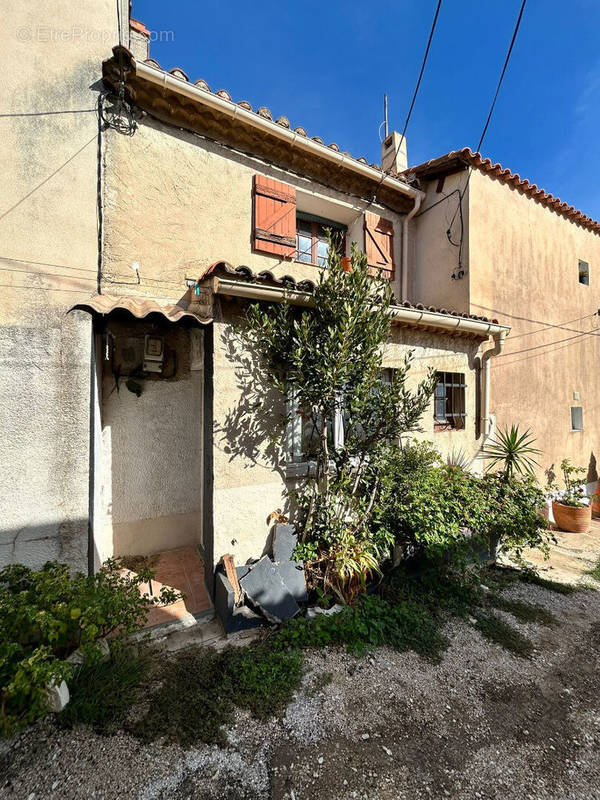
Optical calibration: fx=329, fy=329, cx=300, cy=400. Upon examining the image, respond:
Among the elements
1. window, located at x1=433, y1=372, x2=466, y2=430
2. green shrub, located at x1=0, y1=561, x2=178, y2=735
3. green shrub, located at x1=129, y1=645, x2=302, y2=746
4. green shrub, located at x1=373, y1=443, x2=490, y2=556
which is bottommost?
green shrub, located at x1=129, y1=645, x2=302, y2=746

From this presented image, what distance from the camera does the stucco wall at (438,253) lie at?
8.34 m

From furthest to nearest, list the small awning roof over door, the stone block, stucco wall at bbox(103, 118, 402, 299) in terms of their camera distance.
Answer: stucco wall at bbox(103, 118, 402, 299) < the small awning roof over door < the stone block

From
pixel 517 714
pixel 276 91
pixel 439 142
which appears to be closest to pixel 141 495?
pixel 517 714

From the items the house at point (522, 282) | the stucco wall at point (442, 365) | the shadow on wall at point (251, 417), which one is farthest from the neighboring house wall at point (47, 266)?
the house at point (522, 282)

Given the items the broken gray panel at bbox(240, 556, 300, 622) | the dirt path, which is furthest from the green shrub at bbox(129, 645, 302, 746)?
the broken gray panel at bbox(240, 556, 300, 622)

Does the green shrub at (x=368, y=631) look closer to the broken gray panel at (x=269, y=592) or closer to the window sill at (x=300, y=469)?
the broken gray panel at (x=269, y=592)

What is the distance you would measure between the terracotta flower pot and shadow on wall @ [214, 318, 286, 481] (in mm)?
8581

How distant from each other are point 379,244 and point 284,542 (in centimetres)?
765

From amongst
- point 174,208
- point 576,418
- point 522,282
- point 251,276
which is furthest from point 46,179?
point 576,418

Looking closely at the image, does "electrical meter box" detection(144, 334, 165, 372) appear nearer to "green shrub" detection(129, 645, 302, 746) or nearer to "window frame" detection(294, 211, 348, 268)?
"window frame" detection(294, 211, 348, 268)

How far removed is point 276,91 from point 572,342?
11196mm

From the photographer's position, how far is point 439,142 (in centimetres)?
810

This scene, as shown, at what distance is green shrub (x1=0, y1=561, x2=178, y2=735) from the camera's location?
275 cm

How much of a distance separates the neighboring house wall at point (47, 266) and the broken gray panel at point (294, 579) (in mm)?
2850
